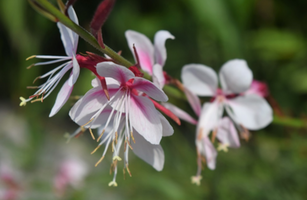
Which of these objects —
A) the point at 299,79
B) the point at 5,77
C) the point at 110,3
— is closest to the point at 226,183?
the point at 299,79

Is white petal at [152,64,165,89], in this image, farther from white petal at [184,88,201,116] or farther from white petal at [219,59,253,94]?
white petal at [219,59,253,94]

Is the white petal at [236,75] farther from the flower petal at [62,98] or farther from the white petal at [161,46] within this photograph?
the flower petal at [62,98]

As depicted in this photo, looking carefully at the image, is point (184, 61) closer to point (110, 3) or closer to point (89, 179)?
point (89, 179)

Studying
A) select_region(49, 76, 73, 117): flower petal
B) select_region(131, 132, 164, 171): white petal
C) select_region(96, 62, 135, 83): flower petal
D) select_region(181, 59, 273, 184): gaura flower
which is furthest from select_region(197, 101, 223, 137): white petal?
select_region(49, 76, 73, 117): flower petal

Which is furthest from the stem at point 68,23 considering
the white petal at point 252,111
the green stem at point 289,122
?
the green stem at point 289,122

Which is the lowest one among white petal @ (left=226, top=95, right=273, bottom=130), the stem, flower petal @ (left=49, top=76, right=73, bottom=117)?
white petal @ (left=226, top=95, right=273, bottom=130)

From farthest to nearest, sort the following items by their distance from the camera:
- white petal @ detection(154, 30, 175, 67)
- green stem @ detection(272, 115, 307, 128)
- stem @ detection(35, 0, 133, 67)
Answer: green stem @ detection(272, 115, 307, 128) → white petal @ detection(154, 30, 175, 67) → stem @ detection(35, 0, 133, 67)
